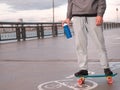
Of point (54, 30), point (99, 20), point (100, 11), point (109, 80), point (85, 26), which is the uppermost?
point (100, 11)

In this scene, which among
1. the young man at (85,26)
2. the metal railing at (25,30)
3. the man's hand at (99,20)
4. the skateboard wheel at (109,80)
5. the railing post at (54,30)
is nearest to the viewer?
the man's hand at (99,20)

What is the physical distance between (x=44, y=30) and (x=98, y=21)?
22492 mm

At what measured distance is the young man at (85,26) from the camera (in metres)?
5.97

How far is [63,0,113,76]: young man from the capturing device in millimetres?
5969

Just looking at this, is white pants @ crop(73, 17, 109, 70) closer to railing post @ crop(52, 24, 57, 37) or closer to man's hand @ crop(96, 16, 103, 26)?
man's hand @ crop(96, 16, 103, 26)

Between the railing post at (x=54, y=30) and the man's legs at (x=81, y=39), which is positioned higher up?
the man's legs at (x=81, y=39)

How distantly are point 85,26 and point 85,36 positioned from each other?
183mm

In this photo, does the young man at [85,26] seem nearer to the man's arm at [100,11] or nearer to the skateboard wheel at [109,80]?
the man's arm at [100,11]

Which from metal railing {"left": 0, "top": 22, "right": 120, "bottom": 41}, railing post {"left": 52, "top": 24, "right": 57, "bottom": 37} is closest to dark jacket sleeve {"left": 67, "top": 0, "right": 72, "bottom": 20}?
metal railing {"left": 0, "top": 22, "right": 120, "bottom": 41}

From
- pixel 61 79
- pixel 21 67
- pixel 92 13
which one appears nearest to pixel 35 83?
pixel 61 79

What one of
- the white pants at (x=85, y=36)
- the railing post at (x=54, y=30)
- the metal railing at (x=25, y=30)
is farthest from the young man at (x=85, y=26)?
the railing post at (x=54, y=30)

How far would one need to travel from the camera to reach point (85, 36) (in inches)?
241

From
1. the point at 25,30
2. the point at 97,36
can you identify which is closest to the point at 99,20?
the point at 97,36

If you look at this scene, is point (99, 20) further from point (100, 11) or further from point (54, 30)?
point (54, 30)
